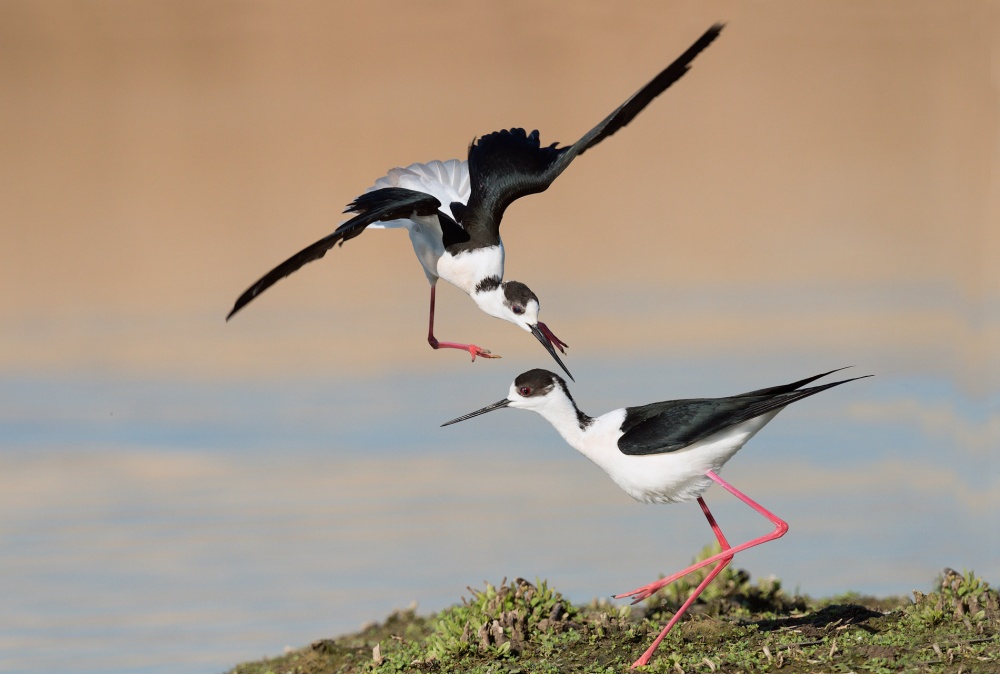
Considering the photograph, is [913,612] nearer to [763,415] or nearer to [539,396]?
[763,415]

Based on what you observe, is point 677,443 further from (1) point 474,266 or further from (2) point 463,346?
(2) point 463,346

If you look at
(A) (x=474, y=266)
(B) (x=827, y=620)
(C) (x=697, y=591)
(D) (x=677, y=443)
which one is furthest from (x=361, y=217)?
(B) (x=827, y=620)

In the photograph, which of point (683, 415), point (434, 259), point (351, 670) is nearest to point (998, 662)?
point (683, 415)

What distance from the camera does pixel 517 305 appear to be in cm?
557

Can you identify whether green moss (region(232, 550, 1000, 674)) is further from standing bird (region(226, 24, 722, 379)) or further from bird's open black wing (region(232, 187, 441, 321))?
bird's open black wing (region(232, 187, 441, 321))

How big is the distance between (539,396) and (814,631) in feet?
4.81

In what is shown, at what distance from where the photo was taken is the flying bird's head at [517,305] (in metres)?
5.56

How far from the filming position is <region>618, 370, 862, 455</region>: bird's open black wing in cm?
463

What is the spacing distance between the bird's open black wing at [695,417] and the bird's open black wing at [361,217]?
138 centimetres

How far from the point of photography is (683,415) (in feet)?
15.5

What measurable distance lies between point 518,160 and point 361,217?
1.49 m

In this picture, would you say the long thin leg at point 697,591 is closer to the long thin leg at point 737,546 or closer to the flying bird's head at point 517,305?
the long thin leg at point 737,546

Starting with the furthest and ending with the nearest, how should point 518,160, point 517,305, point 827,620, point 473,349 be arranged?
point 518,160
point 473,349
point 517,305
point 827,620

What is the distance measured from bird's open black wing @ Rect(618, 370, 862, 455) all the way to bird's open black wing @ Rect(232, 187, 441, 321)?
1.38 meters
